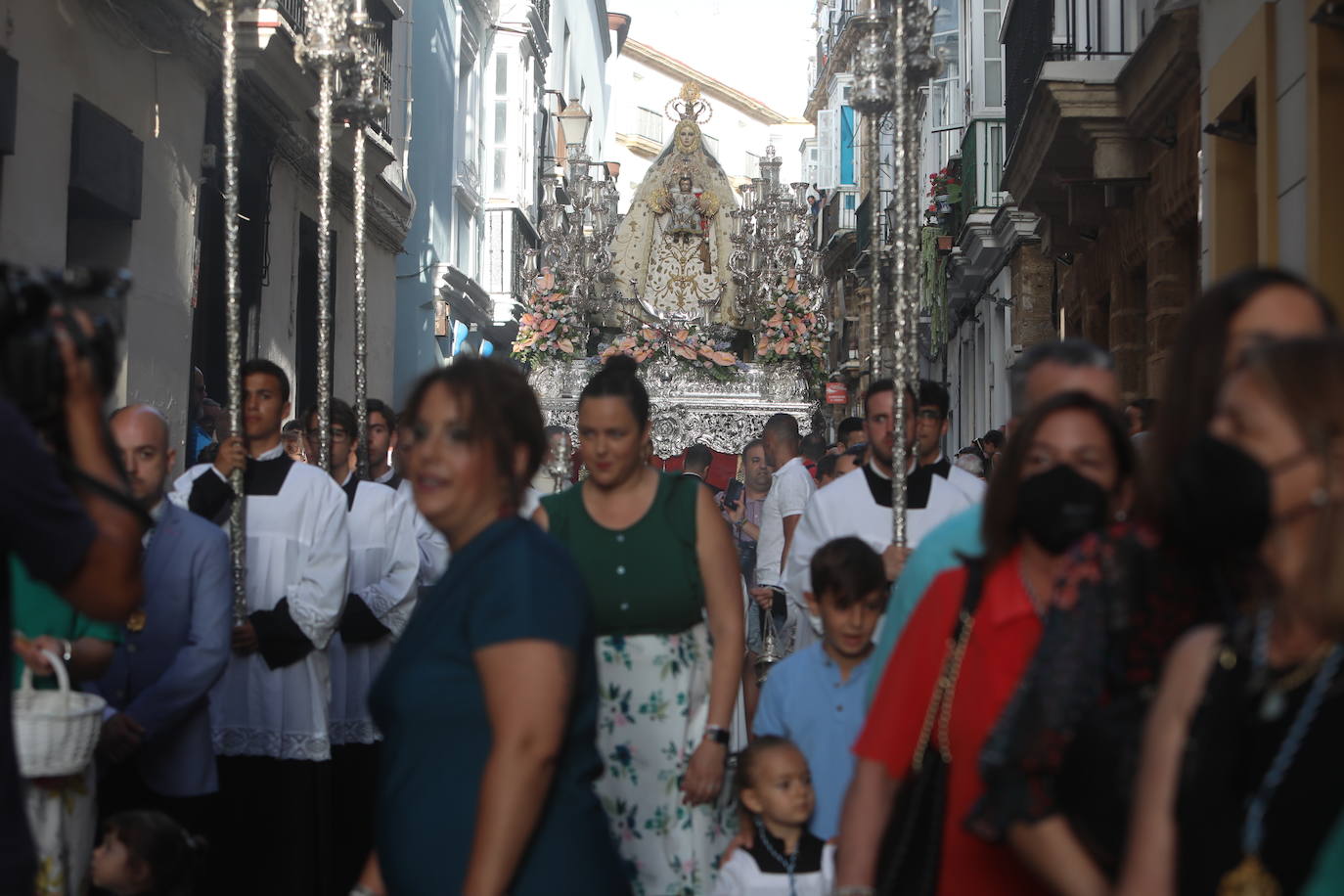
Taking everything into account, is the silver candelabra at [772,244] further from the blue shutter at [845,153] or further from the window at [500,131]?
the blue shutter at [845,153]

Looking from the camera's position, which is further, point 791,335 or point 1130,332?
point 791,335

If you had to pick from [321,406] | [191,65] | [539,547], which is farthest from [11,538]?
[191,65]

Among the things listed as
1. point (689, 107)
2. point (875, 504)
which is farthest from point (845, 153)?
point (875, 504)

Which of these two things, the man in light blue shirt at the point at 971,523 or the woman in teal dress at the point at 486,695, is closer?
the woman in teal dress at the point at 486,695

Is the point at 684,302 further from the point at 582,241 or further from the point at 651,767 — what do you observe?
the point at 651,767

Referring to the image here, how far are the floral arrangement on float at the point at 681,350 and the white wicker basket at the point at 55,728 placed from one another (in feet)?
48.3

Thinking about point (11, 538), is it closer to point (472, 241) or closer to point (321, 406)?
point (321, 406)

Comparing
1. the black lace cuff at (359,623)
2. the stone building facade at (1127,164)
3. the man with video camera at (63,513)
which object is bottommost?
the black lace cuff at (359,623)

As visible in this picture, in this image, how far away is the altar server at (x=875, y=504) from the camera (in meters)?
6.05

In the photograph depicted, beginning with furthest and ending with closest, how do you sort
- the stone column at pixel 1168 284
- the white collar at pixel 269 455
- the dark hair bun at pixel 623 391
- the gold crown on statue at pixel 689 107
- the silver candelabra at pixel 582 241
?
the gold crown on statue at pixel 689 107, the silver candelabra at pixel 582 241, the stone column at pixel 1168 284, the white collar at pixel 269 455, the dark hair bun at pixel 623 391

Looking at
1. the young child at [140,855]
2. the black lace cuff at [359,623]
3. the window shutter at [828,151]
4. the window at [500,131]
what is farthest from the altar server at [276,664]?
the window shutter at [828,151]

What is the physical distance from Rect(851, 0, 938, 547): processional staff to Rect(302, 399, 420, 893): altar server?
6.73ft

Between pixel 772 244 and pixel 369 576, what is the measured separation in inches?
514

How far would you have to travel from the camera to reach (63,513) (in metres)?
2.51
